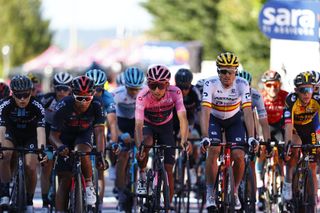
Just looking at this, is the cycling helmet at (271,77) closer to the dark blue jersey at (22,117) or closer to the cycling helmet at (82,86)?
the dark blue jersey at (22,117)

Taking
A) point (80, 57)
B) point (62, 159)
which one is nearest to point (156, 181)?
point (62, 159)

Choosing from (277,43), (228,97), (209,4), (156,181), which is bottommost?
(156,181)

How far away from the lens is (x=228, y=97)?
14359 millimetres

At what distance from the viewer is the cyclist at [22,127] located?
45.1ft

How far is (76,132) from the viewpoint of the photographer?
13.5 m

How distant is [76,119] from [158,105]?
1510 millimetres

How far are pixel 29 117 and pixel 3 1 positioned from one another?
8847 cm

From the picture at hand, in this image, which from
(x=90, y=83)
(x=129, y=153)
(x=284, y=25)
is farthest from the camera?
(x=284, y=25)

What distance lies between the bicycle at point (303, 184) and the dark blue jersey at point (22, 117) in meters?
3.19

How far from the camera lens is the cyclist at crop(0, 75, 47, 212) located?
45.1ft

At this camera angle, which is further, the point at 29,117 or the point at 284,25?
the point at 284,25

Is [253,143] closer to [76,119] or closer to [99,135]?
Result: [99,135]

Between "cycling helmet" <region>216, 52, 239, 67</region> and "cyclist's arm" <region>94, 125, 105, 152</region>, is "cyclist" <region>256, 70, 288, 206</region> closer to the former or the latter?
"cycling helmet" <region>216, 52, 239, 67</region>

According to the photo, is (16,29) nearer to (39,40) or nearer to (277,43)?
(39,40)
